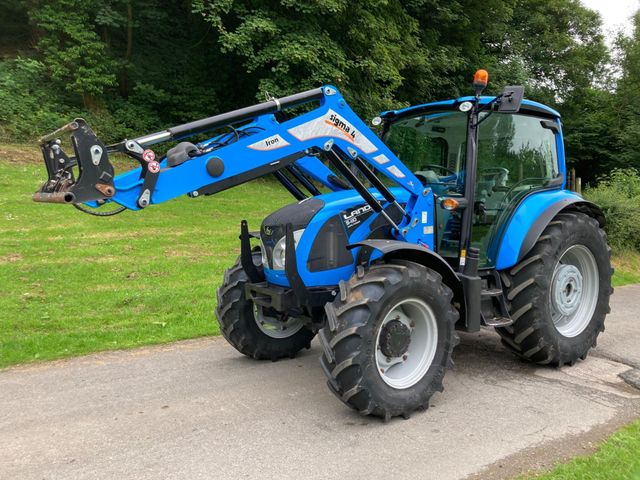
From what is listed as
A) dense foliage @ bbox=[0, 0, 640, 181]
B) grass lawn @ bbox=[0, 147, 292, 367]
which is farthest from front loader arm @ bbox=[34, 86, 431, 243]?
dense foliage @ bbox=[0, 0, 640, 181]

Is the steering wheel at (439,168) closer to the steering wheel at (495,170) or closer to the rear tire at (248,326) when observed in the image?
the steering wheel at (495,170)

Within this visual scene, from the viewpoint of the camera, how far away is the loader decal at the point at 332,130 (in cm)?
382

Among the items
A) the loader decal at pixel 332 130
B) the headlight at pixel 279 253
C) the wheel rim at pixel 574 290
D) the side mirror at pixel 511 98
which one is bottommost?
the wheel rim at pixel 574 290

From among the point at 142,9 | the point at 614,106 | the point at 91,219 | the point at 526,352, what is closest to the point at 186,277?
the point at 91,219

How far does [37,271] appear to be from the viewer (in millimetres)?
7848

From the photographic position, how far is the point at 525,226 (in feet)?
15.6

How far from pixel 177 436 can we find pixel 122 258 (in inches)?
228

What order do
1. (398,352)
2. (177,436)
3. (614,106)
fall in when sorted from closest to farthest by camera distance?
1. (177,436)
2. (398,352)
3. (614,106)

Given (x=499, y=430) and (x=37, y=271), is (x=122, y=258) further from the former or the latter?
(x=499, y=430)

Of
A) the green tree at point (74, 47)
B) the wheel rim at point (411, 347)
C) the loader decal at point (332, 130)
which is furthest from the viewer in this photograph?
the green tree at point (74, 47)

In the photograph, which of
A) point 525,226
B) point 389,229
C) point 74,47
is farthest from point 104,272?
point 74,47

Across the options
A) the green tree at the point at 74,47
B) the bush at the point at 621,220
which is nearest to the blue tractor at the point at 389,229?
the bush at the point at 621,220

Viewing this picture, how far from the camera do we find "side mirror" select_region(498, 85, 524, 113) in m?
4.17

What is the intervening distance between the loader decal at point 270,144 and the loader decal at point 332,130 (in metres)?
0.10
